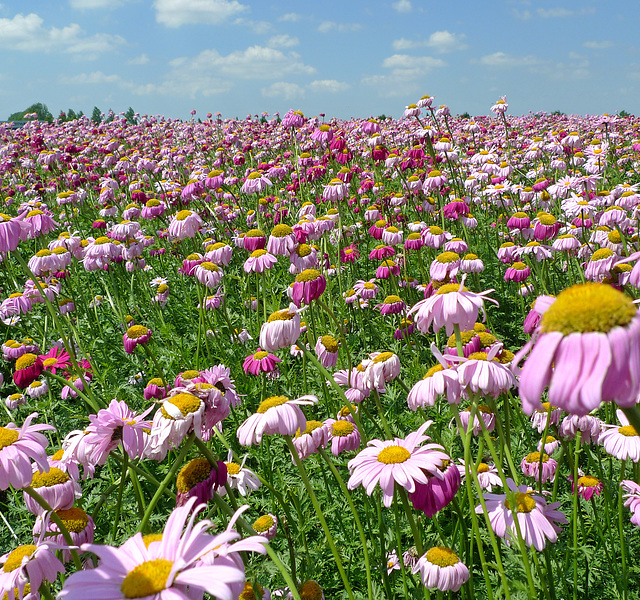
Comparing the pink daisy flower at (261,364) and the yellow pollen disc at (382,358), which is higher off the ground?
the yellow pollen disc at (382,358)

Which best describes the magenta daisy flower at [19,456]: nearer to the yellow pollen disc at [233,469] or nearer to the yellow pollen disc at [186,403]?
the yellow pollen disc at [186,403]

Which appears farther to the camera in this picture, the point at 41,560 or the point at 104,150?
the point at 104,150

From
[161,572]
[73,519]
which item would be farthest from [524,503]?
[73,519]

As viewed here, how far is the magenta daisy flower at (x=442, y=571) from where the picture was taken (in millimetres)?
1640

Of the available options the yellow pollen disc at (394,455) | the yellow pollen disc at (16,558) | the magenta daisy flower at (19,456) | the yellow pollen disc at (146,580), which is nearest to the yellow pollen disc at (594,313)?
the yellow pollen disc at (146,580)

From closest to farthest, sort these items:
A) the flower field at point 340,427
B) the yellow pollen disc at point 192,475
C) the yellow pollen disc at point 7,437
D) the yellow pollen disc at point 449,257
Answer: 1. the flower field at point 340,427
2. the yellow pollen disc at point 192,475
3. the yellow pollen disc at point 7,437
4. the yellow pollen disc at point 449,257

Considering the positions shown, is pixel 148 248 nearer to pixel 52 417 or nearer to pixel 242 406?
pixel 52 417

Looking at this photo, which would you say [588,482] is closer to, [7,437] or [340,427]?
[340,427]

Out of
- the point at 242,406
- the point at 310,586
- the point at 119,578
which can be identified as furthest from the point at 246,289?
the point at 119,578

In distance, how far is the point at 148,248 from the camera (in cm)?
816

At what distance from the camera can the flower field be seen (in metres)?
0.91

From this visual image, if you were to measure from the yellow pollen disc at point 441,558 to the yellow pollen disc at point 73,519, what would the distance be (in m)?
1.27

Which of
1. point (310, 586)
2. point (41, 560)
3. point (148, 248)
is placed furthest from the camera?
point (148, 248)

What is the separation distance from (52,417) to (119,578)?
13.3ft
